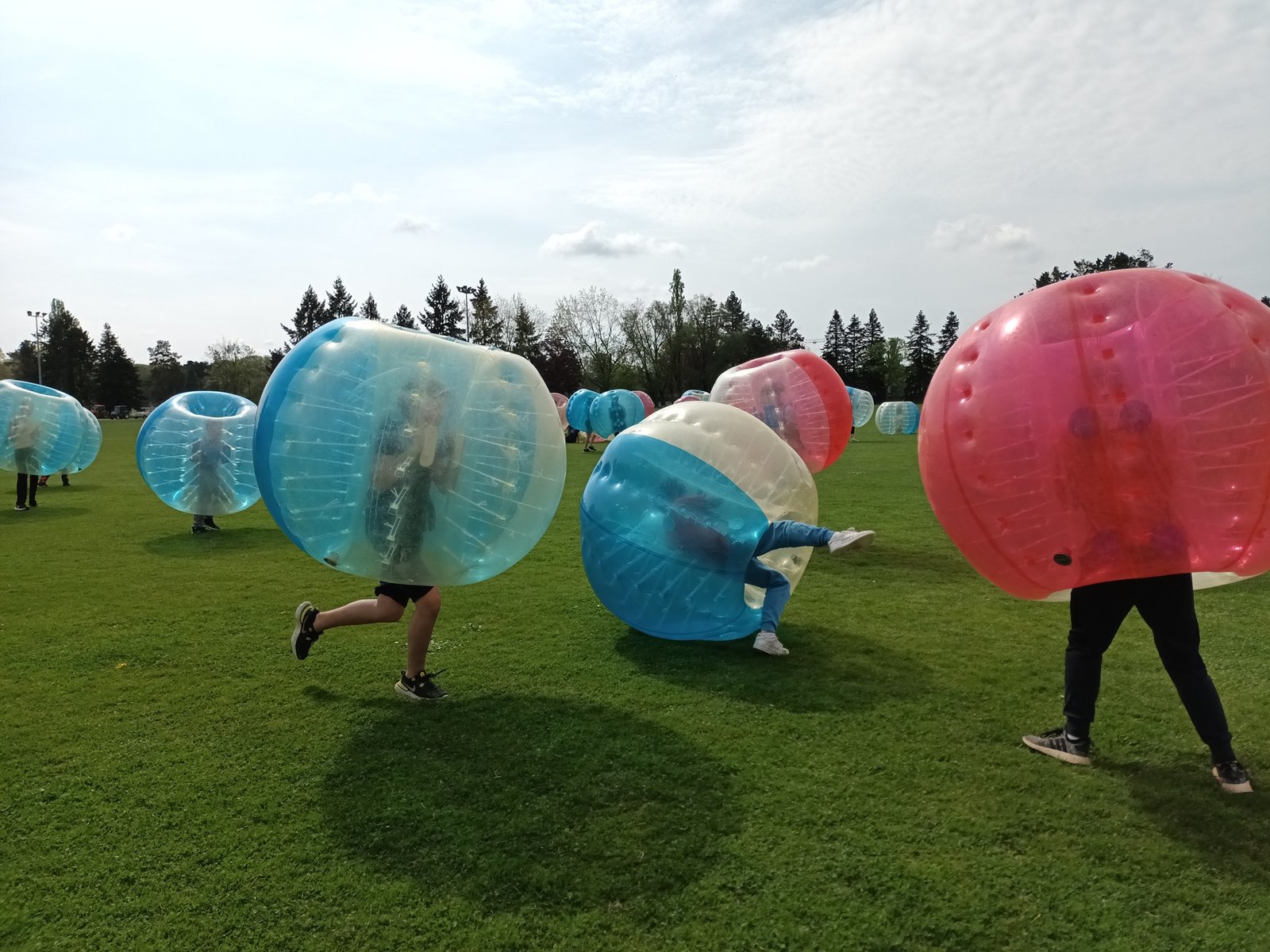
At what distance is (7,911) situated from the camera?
2779 mm

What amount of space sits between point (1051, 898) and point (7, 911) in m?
3.48

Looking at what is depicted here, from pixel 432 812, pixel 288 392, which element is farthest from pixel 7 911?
pixel 288 392

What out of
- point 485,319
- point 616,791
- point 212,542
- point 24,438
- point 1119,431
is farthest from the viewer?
point 485,319

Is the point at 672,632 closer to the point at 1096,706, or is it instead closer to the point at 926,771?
the point at 926,771

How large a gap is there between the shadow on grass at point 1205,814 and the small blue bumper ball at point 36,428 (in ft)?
45.0

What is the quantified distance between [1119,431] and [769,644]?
2696 mm

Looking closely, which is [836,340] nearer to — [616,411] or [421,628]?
[616,411]

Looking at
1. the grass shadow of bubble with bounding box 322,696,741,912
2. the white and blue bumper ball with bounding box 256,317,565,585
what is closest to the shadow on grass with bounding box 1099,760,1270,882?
the grass shadow of bubble with bounding box 322,696,741,912

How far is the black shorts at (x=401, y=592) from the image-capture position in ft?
14.8

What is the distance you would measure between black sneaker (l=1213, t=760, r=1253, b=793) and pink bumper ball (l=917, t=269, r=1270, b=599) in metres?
0.84

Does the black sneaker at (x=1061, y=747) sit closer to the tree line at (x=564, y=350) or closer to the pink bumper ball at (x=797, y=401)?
the pink bumper ball at (x=797, y=401)

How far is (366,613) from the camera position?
181 inches

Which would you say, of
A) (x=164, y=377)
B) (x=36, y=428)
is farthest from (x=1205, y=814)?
(x=164, y=377)

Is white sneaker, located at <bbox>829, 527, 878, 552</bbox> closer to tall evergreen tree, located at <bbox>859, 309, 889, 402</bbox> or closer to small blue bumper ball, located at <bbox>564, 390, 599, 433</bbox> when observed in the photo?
small blue bumper ball, located at <bbox>564, 390, 599, 433</bbox>
